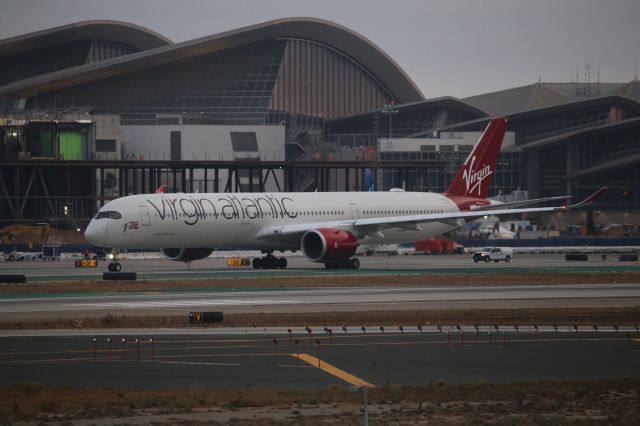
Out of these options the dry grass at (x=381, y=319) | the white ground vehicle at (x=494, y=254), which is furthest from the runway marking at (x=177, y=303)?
the white ground vehicle at (x=494, y=254)

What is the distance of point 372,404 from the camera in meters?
28.3

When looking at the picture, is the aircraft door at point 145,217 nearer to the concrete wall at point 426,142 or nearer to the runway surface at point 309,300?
the runway surface at point 309,300

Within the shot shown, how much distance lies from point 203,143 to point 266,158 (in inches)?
360

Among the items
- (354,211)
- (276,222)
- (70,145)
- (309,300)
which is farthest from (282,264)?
(70,145)

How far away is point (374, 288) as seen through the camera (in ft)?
207

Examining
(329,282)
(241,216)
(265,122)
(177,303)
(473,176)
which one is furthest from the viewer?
(265,122)

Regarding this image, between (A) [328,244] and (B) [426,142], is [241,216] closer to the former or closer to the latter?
(A) [328,244]

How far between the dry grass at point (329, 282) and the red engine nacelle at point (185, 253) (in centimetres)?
1279

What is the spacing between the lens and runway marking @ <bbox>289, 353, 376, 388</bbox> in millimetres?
31609

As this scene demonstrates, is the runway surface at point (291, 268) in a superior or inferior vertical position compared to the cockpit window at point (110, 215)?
inferior

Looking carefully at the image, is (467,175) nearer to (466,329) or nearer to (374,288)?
(374,288)

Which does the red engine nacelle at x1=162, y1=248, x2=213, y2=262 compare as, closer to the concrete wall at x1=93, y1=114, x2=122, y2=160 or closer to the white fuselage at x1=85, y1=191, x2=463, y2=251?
the white fuselage at x1=85, y1=191, x2=463, y2=251

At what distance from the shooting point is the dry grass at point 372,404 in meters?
26.8

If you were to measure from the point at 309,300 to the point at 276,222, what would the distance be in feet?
90.0
